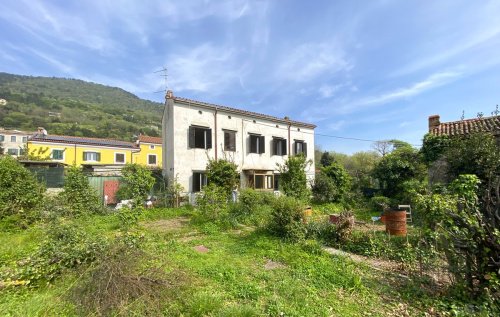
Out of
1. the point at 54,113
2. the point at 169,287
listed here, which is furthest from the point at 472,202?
the point at 54,113

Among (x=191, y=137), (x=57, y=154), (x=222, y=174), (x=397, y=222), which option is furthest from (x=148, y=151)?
(x=397, y=222)

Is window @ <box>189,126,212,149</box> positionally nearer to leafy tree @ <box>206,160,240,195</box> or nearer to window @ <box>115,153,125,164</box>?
leafy tree @ <box>206,160,240,195</box>

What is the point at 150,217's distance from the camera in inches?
460

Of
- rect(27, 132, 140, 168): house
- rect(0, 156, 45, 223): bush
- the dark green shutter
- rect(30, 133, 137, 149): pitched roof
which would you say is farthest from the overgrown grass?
rect(30, 133, 137, 149): pitched roof

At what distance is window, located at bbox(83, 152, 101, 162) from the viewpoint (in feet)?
93.5

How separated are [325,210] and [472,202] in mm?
10374

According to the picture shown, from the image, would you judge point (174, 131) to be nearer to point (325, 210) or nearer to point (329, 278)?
point (325, 210)

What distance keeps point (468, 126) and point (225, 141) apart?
44.3 ft

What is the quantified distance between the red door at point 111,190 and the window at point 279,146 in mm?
11618

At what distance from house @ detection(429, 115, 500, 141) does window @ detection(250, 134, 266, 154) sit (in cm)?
1060

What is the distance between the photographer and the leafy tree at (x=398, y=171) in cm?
1405

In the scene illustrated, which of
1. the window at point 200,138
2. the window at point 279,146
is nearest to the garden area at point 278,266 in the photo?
the window at point 200,138

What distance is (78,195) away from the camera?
36.9 ft

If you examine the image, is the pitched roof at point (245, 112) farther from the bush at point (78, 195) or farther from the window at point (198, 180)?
the bush at point (78, 195)
